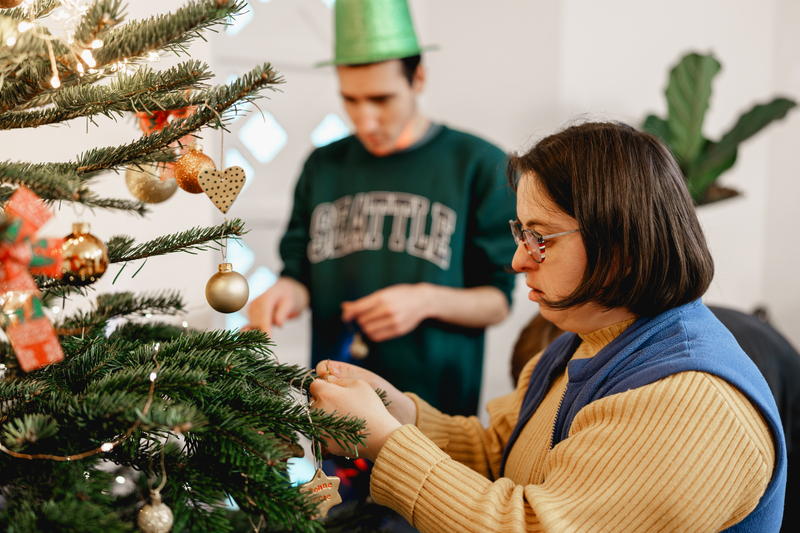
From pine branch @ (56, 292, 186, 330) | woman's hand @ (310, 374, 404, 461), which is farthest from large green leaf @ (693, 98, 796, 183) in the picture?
pine branch @ (56, 292, 186, 330)

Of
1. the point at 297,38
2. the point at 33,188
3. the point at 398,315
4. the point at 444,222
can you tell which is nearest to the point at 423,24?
the point at 297,38

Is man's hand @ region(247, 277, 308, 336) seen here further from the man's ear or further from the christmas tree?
the christmas tree

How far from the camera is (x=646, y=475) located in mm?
555

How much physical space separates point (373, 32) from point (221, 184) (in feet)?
3.09

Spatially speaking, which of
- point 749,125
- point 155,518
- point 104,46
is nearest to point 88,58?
point 104,46

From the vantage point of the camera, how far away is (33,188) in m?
0.42

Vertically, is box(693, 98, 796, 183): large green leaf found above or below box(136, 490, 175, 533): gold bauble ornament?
above

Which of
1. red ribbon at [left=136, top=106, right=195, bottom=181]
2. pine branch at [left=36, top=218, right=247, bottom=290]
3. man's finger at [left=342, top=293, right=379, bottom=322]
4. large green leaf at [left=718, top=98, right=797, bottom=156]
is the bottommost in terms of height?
man's finger at [left=342, top=293, right=379, bottom=322]

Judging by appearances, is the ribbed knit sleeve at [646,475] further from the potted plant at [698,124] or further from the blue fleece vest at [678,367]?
the potted plant at [698,124]

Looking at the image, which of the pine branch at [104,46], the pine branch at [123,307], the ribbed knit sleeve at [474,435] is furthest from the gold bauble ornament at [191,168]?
the ribbed knit sleeve at [474,435]

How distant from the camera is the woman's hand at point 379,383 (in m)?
0.75

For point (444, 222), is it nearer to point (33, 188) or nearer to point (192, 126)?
point (192, 126)

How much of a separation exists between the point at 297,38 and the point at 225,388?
5.58ft

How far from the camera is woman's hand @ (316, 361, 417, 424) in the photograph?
2.45 feet
